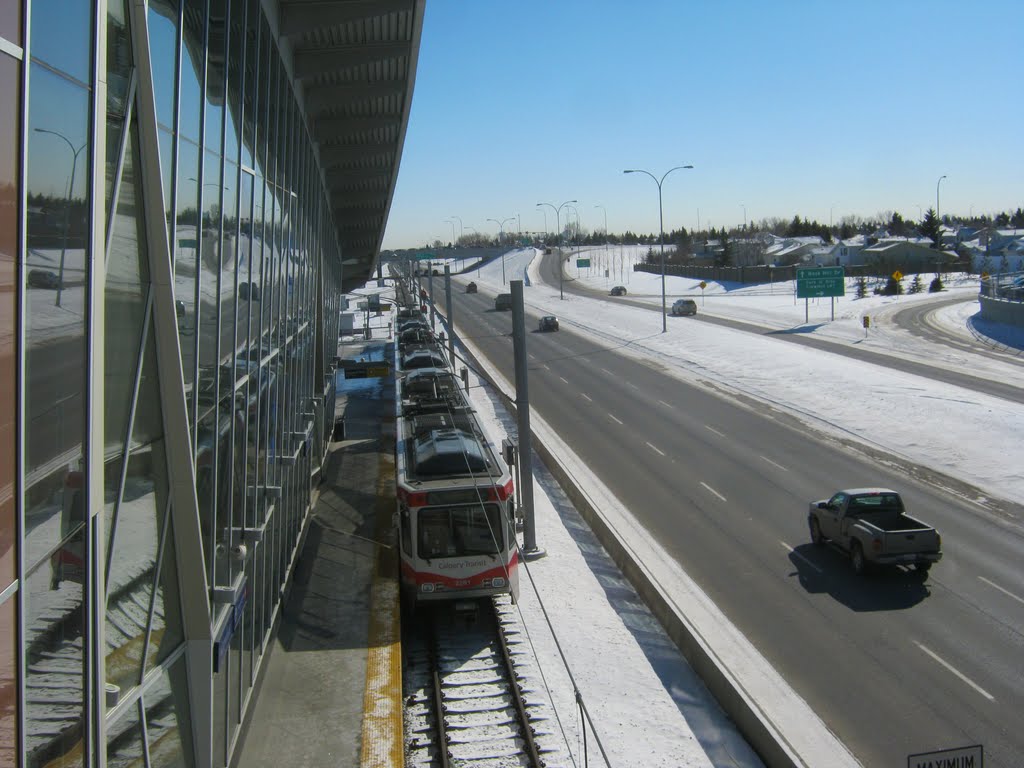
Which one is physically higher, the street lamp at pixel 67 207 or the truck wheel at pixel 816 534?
the street lamp at pixel 67 207

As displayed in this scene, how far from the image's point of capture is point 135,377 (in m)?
6.11

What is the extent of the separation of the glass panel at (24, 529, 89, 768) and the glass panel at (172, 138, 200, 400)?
2.28 m

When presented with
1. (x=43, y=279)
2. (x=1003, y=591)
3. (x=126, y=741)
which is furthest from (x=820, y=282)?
(x=43, y=279)

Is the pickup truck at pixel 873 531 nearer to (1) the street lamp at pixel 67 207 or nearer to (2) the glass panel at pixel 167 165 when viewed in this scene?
(2) the glass panel at pixel 167 165

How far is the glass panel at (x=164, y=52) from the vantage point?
638 cm

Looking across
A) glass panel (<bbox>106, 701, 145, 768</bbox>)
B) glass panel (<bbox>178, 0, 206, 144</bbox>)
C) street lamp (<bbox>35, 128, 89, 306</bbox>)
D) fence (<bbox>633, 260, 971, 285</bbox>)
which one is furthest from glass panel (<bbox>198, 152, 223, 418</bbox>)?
fence (<bbox>633, 260, 971, 285</bbox>)

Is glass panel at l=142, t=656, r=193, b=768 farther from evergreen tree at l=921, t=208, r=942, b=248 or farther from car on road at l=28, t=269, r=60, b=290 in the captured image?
evergreen tree at l=921, t=208, r=942, b=248

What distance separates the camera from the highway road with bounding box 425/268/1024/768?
11.1 meters

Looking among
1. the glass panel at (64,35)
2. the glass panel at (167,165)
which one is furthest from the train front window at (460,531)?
the glass panel at (64,35)

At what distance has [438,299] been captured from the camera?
94.0 m

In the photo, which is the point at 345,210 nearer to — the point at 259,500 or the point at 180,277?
the point at 259,500

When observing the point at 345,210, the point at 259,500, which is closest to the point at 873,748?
the point at 259,500

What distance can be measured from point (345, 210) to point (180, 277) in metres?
27.4

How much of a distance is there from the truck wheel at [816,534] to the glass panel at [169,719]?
41.0 ft
